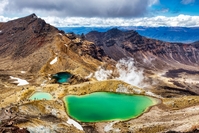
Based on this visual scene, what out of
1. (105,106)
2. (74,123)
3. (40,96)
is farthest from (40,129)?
(40,96)

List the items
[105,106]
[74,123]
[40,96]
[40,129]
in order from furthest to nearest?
[40,96], [105,106], [74,123], [40,129]

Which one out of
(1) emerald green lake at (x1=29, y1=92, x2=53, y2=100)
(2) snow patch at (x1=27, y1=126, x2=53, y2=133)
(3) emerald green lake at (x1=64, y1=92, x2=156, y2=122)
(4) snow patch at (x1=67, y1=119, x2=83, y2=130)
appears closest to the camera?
(2) snow patch at (x1=27, y1=126, x2=53, y2=133)

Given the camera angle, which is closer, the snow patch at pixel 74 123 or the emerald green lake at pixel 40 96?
the snow patch at pixel 74 123

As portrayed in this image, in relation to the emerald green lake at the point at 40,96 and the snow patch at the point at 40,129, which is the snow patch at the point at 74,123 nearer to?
the snow patch at the point at 40,129

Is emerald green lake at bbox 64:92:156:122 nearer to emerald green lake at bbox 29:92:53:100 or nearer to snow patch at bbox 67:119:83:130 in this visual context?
snow patch at bbox 67:119:83:130

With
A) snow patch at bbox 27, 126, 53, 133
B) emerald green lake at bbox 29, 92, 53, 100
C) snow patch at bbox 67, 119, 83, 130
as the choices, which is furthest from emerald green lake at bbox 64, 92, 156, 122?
snow patch at bbox 27, 126, 53, 133

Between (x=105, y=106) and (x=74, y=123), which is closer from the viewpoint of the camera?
(x=74, y=123)

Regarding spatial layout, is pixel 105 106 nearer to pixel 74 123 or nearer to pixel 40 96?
pixel 74 123

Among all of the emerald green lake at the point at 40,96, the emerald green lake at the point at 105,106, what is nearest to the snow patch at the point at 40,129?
the emerald green lake at the point at 105,106

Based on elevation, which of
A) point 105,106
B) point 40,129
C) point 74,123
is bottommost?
point 105,106
